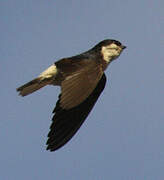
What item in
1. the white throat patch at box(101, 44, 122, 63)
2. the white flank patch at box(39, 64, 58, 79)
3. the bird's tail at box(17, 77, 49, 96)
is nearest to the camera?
the bird's tail at box(17, 77, 49, 96)

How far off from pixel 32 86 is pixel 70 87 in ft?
3.17

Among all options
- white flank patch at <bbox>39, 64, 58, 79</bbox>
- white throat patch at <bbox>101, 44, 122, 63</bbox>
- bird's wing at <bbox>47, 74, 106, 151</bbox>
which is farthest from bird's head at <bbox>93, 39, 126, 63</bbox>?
white flank patch at <bbox>39, 64, 58, 79</bbox>

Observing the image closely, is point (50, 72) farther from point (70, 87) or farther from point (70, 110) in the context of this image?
point (70, 87)

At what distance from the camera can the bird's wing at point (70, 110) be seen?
26.5ft

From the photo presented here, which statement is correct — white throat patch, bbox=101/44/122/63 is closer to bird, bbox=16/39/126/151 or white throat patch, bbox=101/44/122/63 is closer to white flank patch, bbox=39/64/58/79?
bird, bbox=16/39/126/151

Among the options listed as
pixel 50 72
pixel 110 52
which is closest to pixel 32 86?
pixel 50 72

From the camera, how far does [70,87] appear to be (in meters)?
8.12

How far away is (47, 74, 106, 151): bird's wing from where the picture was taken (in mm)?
8062

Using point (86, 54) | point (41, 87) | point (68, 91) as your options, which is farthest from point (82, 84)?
point (86, 54)

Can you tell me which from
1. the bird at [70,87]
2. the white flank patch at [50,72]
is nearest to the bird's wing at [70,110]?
the bird at [70,87]

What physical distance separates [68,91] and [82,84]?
228 millimetres

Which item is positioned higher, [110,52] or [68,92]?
[110,52]

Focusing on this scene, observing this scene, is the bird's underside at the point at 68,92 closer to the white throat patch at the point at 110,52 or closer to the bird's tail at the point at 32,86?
the bird's tail at the point at 32,86

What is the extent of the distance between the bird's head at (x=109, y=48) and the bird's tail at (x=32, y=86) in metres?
1.16
